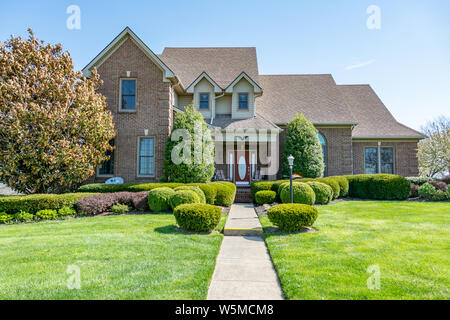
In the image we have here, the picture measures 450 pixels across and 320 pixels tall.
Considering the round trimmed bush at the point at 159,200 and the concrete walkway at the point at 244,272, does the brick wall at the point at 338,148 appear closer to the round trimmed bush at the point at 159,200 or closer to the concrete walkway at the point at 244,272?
the round trimmed bush at the point at 159,200

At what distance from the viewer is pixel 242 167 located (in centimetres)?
1823

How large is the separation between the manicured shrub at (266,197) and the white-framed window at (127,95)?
8226mm

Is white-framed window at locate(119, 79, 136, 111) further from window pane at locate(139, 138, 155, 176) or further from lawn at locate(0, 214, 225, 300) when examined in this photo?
lawn at locate(0, 214, 225, 300)

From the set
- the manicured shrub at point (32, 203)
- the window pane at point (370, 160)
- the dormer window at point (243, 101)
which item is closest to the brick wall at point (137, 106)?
the manicured shrub at point (32, 203)

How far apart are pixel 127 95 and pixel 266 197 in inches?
365

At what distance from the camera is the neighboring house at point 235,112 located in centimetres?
1500

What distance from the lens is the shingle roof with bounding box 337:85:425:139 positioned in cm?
1956

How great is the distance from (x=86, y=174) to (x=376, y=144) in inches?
733

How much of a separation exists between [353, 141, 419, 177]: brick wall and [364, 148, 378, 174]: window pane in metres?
0.37

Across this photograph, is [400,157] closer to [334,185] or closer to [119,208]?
[334,185]

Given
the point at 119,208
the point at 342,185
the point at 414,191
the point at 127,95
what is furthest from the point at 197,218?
the point at 414,191

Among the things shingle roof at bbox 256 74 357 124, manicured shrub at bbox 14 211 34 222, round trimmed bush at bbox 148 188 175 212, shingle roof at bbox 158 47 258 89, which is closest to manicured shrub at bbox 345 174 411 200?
shingle roof at bbox 256 74 357 124
